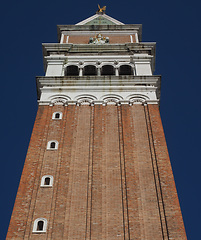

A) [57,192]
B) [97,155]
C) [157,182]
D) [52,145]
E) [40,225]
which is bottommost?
[40,225]

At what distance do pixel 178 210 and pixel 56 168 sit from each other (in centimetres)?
705

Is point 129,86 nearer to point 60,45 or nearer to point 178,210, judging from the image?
point 60,45

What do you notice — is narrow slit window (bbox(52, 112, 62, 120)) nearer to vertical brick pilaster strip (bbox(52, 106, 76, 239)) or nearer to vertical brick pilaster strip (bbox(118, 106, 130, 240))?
vertical brick pilaster strip (bbox(52, 106, 76, 239))

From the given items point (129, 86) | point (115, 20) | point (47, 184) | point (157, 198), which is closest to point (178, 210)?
point (157, 198)

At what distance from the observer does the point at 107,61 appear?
41.6 meters

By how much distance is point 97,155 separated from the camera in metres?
29.6

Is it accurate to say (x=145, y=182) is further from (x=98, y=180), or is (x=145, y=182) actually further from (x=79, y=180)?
(x=79, y=180)

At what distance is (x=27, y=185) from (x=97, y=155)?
4.68m

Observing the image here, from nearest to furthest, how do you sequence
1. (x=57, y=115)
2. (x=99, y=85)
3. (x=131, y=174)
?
(x=131, y=174)
(x=57, y=115)
(x=99, y=85)

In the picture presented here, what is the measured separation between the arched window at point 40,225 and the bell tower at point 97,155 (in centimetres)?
5

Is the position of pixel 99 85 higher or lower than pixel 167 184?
higher

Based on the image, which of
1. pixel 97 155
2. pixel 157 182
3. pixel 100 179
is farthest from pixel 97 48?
pixel 157 182

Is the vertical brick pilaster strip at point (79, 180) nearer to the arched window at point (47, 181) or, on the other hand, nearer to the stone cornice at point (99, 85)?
the arched window at point (47, 181)

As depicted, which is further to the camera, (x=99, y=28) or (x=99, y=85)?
(x=99, y=28)
